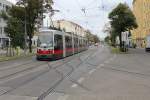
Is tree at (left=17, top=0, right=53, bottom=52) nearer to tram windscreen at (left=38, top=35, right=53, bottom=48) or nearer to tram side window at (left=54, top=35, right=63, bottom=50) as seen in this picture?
tram side window at (left=54, top=35, right=63, bottom=50)

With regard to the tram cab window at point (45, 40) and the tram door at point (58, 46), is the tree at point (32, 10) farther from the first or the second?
the tram cab window at point (45, 40)

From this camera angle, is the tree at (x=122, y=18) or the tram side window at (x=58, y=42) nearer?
the tram side window at (x=58, y=42)

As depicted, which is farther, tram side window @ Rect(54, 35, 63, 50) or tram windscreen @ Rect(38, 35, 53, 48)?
tram side window @ Rect(54, 35, 63, 50)

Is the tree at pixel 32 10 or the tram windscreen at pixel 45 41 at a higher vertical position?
the tree at pixel 32 10

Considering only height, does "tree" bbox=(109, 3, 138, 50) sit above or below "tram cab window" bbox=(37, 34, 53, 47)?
above

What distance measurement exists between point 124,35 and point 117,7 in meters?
5.07

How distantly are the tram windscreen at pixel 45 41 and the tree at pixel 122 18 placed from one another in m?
26.3

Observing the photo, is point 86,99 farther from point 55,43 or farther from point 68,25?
point 68,25

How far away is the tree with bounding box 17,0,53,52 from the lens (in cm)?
5303

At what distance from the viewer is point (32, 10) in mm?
53312

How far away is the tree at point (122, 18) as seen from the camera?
190 ft

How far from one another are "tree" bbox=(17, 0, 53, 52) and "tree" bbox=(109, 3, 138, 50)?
38.2ft

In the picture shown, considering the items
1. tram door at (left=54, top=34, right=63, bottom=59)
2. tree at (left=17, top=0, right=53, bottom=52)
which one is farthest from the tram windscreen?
tree at (left=17, top=0, right=53, bottom=52)

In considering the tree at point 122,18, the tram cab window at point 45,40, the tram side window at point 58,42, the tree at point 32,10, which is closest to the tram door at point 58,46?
the tram side window at point 58,42
